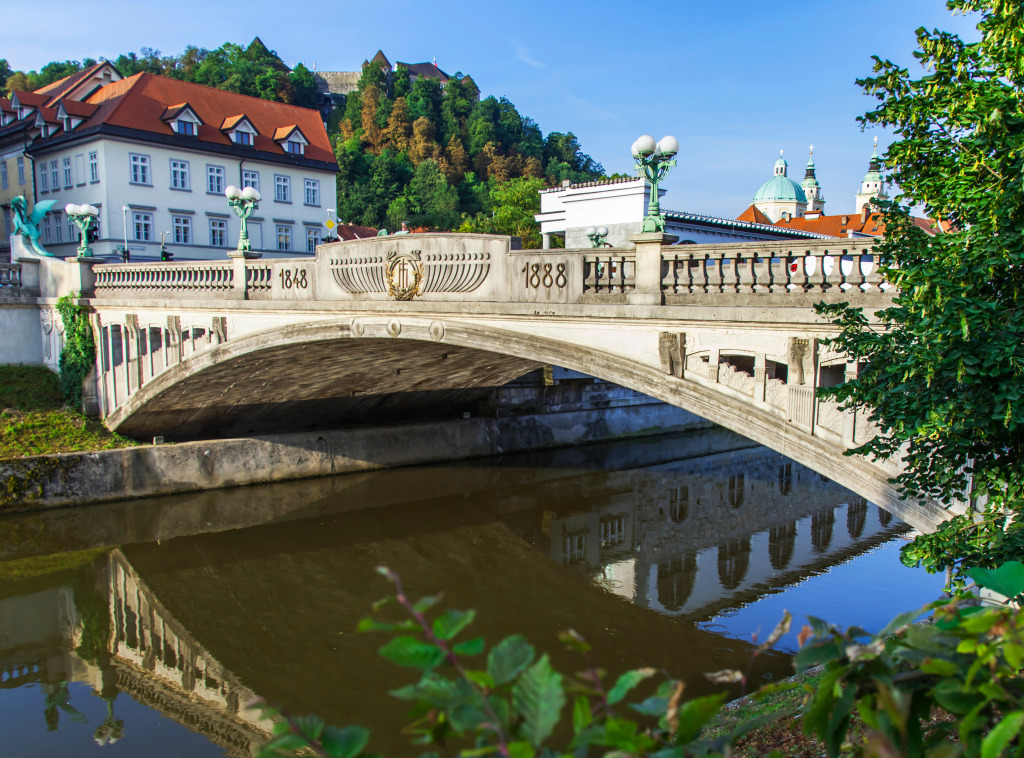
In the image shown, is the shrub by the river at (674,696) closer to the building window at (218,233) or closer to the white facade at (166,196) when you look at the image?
the white facade at (166,196)

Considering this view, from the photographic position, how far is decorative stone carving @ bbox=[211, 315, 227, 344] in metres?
15.8

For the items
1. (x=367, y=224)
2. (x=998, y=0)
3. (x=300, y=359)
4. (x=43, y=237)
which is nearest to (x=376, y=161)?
(x=367, y=224)

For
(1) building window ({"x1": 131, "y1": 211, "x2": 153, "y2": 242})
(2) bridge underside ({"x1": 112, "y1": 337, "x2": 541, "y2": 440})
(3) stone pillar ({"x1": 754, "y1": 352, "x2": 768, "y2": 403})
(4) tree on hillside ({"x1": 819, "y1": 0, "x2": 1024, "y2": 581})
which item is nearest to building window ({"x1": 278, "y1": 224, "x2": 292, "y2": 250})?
(1) building window ({"x1": 131, "y1": 211, "x2": 153, "y2": 242})

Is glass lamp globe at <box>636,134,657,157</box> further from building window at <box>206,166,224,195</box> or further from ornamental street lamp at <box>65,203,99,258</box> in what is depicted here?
building window at <box>206,166,224,195</box>

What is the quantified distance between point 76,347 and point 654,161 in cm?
1641

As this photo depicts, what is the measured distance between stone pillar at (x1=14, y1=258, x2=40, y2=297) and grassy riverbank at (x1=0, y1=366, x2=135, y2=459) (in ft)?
6.47

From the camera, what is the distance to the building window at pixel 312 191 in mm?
39281

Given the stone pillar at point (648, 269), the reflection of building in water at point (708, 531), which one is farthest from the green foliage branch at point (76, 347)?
the stone pillar at point (648, 269)

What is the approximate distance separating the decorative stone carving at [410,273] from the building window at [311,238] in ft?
88.6

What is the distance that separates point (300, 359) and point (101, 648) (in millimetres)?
6920

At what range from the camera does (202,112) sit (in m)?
36.1

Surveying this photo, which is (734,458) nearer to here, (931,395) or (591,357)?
(591,357)

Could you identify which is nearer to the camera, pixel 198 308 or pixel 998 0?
pixel 998 0

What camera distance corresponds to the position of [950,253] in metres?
4.60
